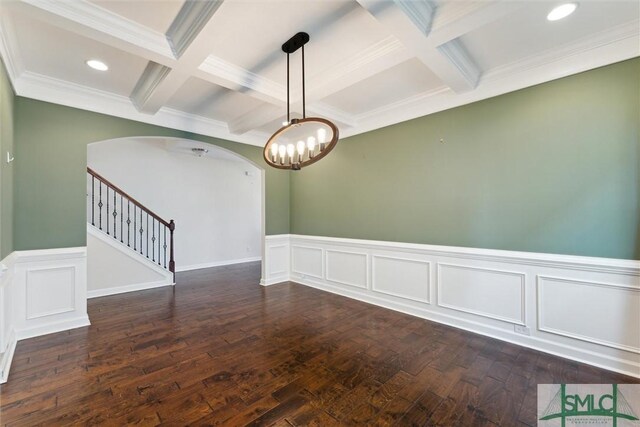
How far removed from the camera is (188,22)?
215 centimetres

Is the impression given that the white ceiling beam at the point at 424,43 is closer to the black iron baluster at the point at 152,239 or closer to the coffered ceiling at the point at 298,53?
the coffered ceiling at the point at 298,53

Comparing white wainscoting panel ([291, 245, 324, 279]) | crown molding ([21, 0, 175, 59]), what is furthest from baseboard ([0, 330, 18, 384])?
white wainscoting panel ([291, 245, 324, 279])

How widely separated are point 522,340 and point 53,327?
5.38m

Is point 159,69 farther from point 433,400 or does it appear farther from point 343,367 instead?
point 433,400

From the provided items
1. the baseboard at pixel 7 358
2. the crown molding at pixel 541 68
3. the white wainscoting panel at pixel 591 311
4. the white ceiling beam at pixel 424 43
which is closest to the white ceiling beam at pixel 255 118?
the crown molding at pixel 541 68

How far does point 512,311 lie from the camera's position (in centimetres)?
295

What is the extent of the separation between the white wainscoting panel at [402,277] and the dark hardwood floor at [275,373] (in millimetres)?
354

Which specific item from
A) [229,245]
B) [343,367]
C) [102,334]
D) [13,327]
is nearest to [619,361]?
[343,367]

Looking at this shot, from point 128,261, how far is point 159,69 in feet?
11.8

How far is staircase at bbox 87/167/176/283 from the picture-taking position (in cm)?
543

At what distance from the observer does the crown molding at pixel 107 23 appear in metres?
1.92

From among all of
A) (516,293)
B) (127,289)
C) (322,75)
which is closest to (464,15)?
(322,75)

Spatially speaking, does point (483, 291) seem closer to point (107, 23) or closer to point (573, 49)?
point (573, 49)

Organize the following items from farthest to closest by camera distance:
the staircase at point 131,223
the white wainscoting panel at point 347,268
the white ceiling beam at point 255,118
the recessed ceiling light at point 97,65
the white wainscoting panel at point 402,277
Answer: the staircase at point 131,223 < the white wainscoting panel at point 347,268 < the white ceiling beam at point 255,118 < the white wainscoting panel at point 402,277 < the recessed ceiling light at point 97,65
